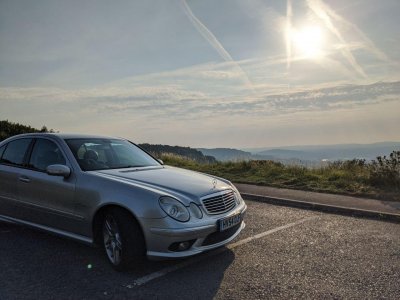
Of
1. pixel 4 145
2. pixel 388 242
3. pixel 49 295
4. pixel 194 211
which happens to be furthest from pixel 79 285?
pixel 388 242

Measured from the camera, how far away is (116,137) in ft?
22.2

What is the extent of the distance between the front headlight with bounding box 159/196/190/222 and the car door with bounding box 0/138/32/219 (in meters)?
2.53

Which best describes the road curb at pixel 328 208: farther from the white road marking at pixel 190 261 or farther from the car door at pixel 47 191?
the car door at pixel 47 191

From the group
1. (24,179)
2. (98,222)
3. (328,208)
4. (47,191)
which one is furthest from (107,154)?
(328,208)

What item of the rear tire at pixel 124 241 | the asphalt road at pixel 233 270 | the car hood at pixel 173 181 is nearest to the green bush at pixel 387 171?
the asphalt road at pixel 233 270

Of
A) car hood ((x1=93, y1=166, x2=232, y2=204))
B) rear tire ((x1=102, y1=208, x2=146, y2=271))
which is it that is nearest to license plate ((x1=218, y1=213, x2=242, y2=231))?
car hood ((x1=93, y1=166, x2=232, y2=204))

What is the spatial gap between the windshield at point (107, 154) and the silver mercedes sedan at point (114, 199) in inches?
0.5

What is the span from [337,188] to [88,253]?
7559mm

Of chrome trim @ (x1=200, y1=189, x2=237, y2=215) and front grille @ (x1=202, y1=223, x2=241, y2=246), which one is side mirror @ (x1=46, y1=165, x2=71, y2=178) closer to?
chrome trim @ (x1=200, y1=189, x2=237, y2=215)

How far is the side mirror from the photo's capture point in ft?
17.2

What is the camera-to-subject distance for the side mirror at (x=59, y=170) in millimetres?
5246

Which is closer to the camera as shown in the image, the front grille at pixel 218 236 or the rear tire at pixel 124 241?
the rear tire at pixel 124 241

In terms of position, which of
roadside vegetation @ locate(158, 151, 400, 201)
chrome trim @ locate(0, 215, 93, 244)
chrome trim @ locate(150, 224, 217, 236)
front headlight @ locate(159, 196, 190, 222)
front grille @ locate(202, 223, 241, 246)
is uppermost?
roadside vegetation @ locate(158, 151, 400, 201)

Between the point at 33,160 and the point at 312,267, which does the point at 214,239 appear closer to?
the point at 312,267
